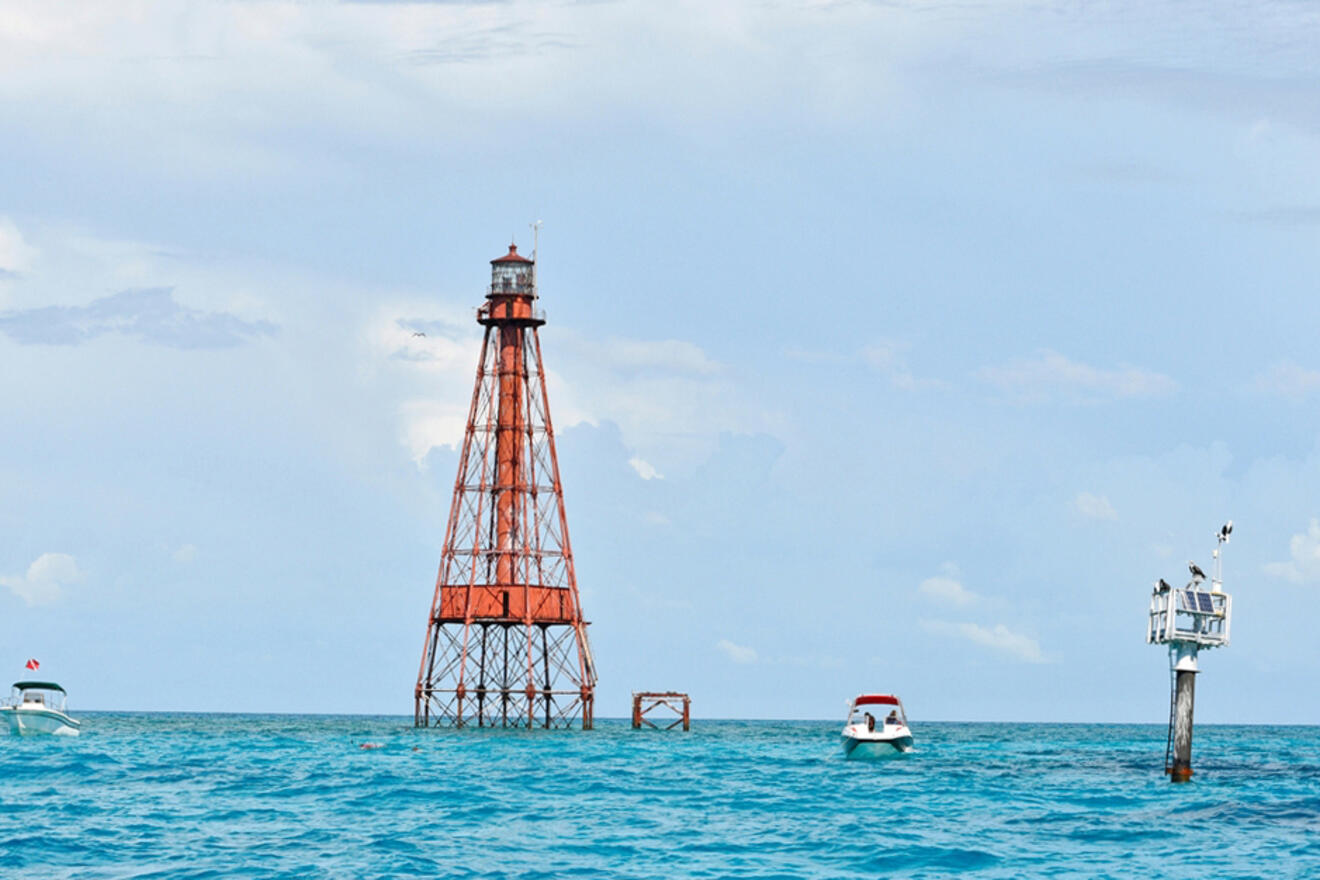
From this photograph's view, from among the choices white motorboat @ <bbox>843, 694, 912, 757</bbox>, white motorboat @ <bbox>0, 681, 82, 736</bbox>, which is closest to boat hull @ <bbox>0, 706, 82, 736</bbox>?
white motorboat @ <bbox>0, 681, 82, 736</bbox>

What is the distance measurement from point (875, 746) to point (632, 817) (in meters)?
33.9

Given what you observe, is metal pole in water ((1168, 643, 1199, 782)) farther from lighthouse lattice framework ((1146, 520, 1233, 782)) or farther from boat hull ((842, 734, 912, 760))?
boat hull ((842, 734, 912, 760))

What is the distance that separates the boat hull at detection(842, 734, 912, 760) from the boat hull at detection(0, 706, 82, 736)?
49.7 m

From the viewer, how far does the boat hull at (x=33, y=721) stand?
337ft

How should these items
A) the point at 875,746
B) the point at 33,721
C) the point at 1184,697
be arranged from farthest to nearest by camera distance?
1. the point at 33,721
2. the point at 875,746
3. the point at 1184,697

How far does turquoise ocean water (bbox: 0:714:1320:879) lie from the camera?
42.4m

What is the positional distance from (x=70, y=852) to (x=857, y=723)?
171ft

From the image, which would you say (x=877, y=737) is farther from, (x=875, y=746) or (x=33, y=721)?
(x=33, y=721)

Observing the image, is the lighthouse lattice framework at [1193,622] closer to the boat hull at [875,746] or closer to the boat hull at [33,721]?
the boat hull at [875,746]

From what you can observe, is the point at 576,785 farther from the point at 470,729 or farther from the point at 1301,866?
the point at 470,729

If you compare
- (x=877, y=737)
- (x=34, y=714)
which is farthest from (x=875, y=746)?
(x=34, y=714)

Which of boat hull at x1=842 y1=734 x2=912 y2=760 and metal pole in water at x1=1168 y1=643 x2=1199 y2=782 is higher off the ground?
metal pole in water at x1=1168 y1=643 x2=1199 y2=782

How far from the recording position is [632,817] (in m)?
53.0

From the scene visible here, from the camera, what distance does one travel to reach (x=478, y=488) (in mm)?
115312
